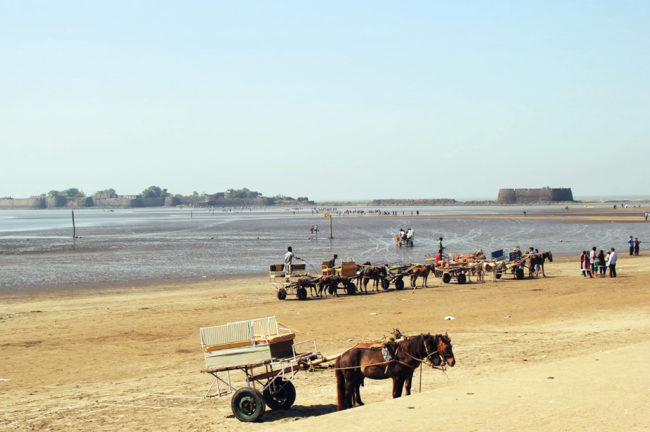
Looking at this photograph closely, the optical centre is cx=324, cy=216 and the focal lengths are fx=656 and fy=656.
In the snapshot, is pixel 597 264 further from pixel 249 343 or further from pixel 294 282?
pixel 249 343

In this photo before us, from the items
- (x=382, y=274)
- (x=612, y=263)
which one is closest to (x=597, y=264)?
(x=612, y=263)

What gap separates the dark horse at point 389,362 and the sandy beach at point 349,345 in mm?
593

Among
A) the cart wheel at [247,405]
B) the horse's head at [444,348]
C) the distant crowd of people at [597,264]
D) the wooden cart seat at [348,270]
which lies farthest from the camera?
the distant crowd of people at [597,264]

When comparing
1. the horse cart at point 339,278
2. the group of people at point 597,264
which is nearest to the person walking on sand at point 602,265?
the group of people at point 597,264

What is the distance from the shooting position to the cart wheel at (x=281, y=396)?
12133mm

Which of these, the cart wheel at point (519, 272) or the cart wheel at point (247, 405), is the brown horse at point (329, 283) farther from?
the cart wheel at point (247, 405)

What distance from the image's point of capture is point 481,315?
22.0 metres

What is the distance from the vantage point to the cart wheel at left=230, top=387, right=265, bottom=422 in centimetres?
1129

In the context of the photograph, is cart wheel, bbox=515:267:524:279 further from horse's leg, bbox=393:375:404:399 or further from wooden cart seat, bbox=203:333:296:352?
A: wooden cart seat, bbox=203:333:296:352

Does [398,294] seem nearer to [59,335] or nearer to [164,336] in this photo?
[164,336]

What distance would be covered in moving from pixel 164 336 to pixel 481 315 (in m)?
10.3

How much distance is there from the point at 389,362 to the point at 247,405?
2589mm

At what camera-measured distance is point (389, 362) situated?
442 inches

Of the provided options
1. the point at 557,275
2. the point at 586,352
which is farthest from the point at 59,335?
the point at 557,275
